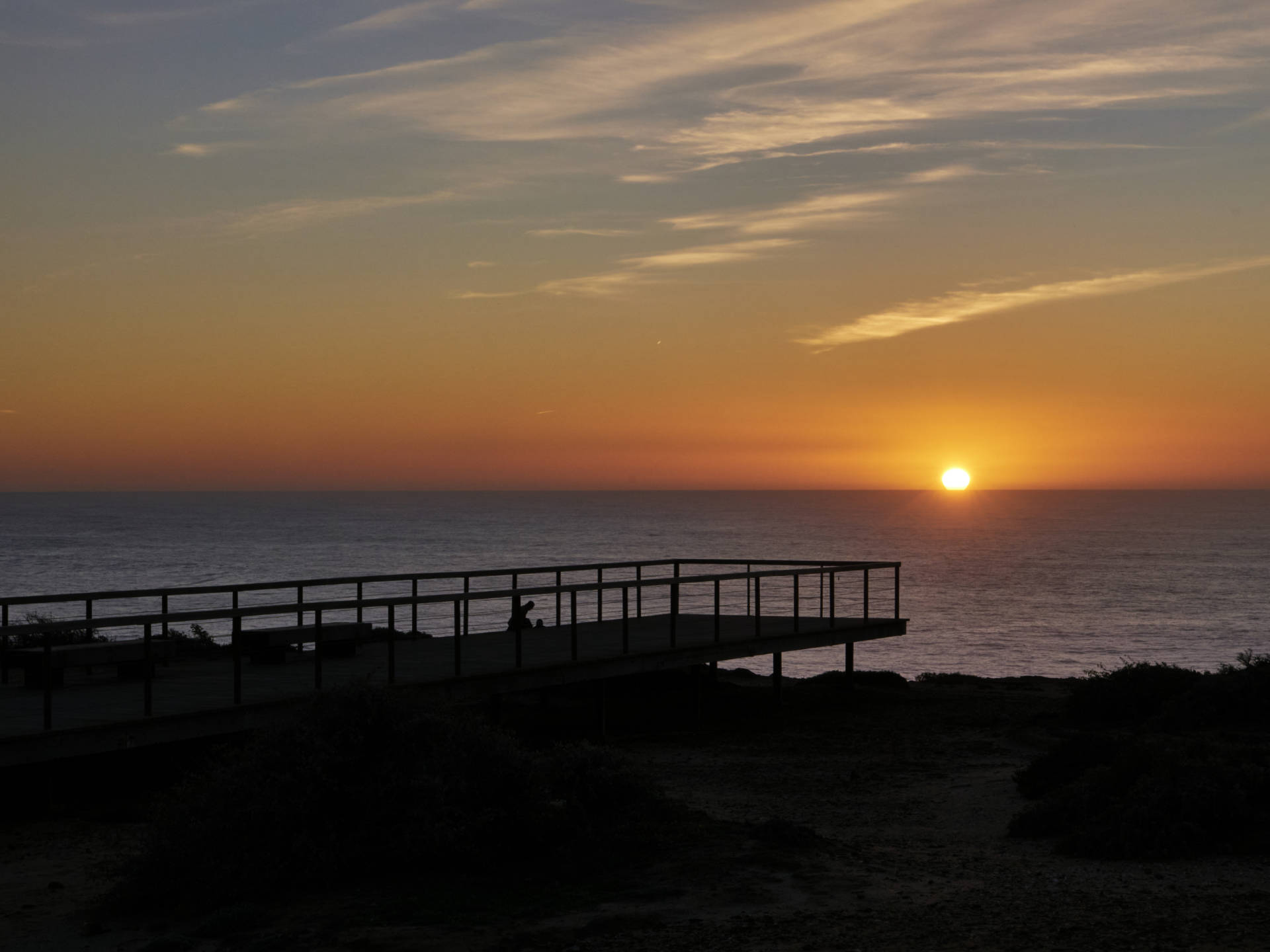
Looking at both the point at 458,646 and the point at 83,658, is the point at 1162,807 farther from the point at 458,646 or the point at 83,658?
the point at 83,658

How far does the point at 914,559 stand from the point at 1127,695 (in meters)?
87.9

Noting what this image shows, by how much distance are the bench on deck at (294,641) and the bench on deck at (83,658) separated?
1104 millimetres

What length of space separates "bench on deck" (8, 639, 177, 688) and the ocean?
24.0 metres

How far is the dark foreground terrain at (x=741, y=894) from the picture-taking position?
25.7ft

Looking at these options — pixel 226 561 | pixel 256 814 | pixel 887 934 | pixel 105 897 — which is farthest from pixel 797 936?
pixel 226 561

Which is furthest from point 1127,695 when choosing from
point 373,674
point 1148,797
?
point 373,674

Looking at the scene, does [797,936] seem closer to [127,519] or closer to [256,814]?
[256,814]

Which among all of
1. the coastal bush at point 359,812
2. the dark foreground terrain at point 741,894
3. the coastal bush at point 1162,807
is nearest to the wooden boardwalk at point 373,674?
the coastal bush at point 359,812

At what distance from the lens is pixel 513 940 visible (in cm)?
782

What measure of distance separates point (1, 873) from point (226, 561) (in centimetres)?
9242

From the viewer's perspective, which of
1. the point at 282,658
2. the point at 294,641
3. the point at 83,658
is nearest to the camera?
the point at 83,658

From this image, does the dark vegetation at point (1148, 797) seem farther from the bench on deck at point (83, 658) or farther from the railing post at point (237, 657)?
the bench on deck at point (83, 658)

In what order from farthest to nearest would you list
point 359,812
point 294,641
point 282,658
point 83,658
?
1. point 294,641
2. point 282,658
3. point 83,658
4. point 359,812

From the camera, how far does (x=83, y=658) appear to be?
13289 millimetres
